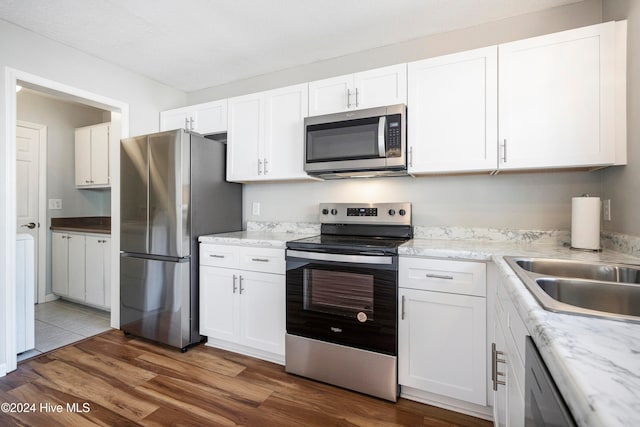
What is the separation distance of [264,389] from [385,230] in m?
1.39

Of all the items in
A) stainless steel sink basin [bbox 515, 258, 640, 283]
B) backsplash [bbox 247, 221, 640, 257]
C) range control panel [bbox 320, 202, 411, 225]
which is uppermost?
range control panel [bbox 320, 202, 411, 225]

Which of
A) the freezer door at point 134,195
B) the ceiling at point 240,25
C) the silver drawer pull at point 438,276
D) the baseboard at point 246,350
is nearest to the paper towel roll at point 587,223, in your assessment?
the silver drawer pull at point 438,276

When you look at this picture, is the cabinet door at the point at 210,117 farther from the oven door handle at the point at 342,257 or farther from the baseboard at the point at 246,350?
the baseboard at the point at 246,350

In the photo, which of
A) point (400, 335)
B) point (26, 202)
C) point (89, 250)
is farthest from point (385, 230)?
point (26, 202)

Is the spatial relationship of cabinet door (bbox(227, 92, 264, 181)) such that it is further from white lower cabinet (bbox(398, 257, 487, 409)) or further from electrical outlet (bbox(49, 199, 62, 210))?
electrical outlet (bbox(49, 199, 62, 210))

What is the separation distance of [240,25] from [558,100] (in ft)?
7.03

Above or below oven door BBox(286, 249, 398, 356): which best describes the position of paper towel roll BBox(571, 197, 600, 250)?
above

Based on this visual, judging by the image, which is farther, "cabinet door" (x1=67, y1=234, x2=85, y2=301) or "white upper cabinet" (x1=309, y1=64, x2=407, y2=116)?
"cabinet door" (x1=67, y1=234, x2=85, y2=301)

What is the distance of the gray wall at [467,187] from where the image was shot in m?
2.00

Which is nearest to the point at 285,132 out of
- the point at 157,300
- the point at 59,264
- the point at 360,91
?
the point at 360,91

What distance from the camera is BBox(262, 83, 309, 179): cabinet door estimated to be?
2471mm

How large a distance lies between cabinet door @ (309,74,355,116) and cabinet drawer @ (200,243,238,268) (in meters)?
1.27

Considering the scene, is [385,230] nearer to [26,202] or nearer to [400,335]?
[400,335]

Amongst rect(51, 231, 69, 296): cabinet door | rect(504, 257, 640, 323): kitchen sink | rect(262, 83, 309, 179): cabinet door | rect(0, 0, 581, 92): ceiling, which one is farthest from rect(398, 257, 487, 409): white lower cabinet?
rect(51, 231, 69, 296): cabinet door
